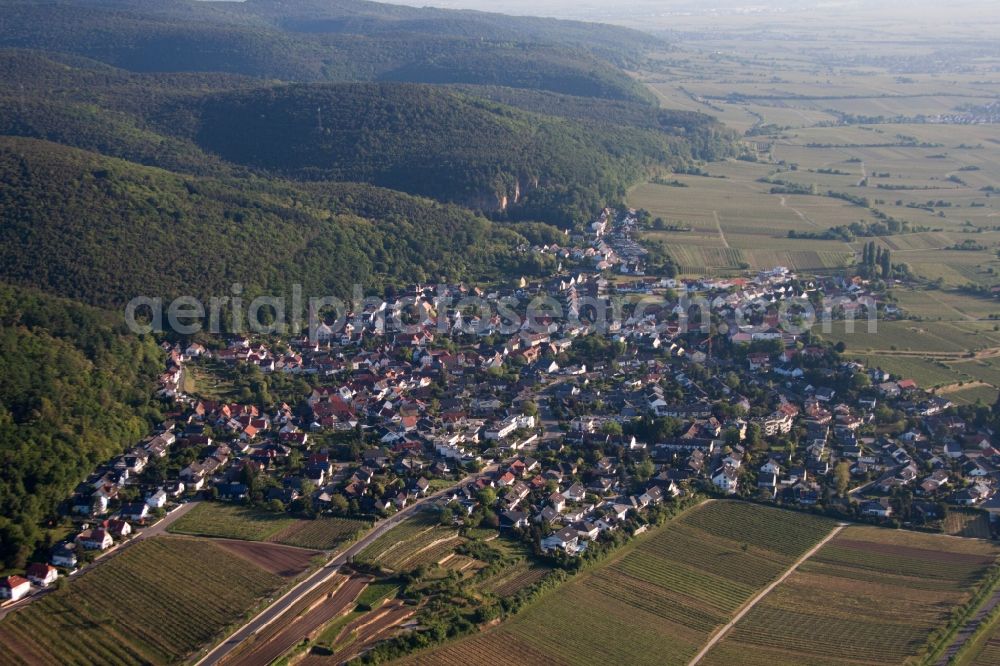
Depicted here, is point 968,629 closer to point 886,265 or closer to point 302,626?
point 302,626

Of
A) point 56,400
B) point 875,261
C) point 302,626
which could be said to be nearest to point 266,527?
point 302,626

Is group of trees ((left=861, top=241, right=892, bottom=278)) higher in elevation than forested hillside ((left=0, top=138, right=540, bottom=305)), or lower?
lower

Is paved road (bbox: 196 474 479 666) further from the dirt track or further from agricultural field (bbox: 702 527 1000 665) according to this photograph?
agricultural field (bbox: 702 527 1000 665)

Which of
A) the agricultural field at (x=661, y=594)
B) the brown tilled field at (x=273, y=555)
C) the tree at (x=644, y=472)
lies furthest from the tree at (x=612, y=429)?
the brown tilled field at (x=273, y=555)

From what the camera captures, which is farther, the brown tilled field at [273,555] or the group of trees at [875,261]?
the group of trees at [875,261]

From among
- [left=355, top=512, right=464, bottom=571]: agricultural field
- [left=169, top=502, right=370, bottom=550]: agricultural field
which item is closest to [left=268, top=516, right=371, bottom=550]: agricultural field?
[left=169, top=502, right=370, bottom=550]: agricultural field

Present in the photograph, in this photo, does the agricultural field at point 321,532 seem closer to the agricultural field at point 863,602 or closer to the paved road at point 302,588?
the paved road at point 302,588
